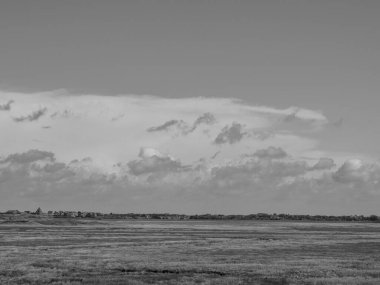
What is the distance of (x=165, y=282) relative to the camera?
3844 centimetres

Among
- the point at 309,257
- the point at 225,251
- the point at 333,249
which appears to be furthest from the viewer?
the point at 333,249

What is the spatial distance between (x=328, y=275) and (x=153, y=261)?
16191 mm

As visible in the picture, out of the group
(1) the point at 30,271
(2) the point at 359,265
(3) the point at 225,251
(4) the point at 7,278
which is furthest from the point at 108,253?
(2) the point at 359,265

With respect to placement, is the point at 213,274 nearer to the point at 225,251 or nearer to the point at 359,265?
the point at 359,265

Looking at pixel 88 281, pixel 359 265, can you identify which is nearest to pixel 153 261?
pixel 88 281

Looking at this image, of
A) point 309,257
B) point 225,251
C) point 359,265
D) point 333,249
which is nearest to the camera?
point 359,265

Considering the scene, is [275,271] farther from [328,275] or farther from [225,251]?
[225,251]

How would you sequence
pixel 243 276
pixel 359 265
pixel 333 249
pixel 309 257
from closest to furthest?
pixel 243 276
pixel 359 265
pixel 309 257
pixel 333 249

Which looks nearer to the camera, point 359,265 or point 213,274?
point 213,274

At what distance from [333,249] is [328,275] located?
26967mm

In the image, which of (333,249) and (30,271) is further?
(333,249)

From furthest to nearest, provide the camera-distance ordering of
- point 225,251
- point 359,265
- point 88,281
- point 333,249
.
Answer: point 333,249 → point 225,251 → point 359,265 → point 88,281

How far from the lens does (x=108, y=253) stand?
59.8 metres

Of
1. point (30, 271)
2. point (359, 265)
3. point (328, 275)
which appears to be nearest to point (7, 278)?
point (30, 271)
